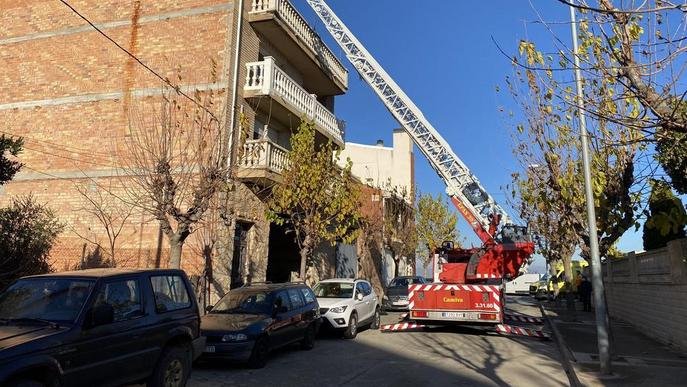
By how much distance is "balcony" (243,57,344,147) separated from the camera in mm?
16125

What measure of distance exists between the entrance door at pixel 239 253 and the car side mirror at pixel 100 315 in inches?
417

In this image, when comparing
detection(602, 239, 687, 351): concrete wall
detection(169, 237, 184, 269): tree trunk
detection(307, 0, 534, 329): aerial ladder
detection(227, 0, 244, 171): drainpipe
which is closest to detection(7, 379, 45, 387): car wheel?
detection(169, 237, 184, 269): tree trunk

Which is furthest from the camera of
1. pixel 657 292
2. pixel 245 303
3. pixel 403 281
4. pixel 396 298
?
pixel 403 281

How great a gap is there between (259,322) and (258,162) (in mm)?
7339

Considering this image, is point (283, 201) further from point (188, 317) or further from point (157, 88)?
point (188, 317)

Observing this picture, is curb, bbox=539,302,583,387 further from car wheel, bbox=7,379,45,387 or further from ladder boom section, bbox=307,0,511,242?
ladder boom section, bbox=307,0,511,242

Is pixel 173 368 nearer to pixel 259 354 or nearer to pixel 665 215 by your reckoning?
pixel 259 354

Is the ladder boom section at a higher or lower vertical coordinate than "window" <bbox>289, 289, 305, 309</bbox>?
higher

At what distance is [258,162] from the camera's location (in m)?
15.9

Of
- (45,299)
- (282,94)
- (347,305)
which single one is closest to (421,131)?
(282,94)

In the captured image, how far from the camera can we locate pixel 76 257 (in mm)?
16266

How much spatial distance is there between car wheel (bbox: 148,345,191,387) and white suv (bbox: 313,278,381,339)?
662cm

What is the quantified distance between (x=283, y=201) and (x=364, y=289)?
3.79m

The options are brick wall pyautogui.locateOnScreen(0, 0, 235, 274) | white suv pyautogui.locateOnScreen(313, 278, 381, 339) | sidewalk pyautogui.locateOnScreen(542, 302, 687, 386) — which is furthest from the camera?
brick wall pyautogui.locateOnScreen(0, 0, 235, 274)
